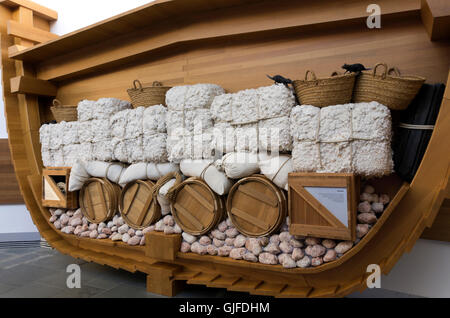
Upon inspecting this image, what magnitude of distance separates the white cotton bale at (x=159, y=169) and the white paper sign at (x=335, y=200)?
53.6 inches

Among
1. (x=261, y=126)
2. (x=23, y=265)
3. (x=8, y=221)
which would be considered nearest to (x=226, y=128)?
(x=261, y=126)

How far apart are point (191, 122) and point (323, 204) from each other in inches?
50.9

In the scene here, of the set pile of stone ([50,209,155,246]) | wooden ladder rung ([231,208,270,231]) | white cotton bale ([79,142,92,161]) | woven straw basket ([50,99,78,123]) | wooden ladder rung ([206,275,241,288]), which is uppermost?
woven straw basket ([50,99,78,123])

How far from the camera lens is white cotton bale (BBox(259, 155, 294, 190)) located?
2350 mm

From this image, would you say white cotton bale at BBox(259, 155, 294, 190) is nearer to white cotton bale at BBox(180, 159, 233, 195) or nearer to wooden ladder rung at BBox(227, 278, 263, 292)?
white cotton bale at BBox(180, 159, 233, 195)

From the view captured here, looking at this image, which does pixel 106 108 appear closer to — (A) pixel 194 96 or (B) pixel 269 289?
(A) pixel 194 96

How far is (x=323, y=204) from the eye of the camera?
2.14 metres

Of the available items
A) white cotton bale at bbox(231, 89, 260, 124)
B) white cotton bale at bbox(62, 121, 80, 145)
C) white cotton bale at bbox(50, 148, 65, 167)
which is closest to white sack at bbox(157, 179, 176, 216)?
white cotton bale at bbox(231, 89, 260, 124)

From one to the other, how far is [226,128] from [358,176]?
3.46ft

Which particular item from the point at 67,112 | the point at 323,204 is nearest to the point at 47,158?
the point at 67,112

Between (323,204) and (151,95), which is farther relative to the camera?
(151,95)

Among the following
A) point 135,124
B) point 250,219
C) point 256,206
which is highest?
point 135,124

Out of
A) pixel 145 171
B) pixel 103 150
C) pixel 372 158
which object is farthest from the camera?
pixel 103 150

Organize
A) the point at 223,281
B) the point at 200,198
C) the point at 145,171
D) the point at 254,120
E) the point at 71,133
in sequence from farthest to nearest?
1. the point at 71,133
2. the point at 145,171
3. the point at 200,198
4. the point at 223,281
5. the point at 254,120
